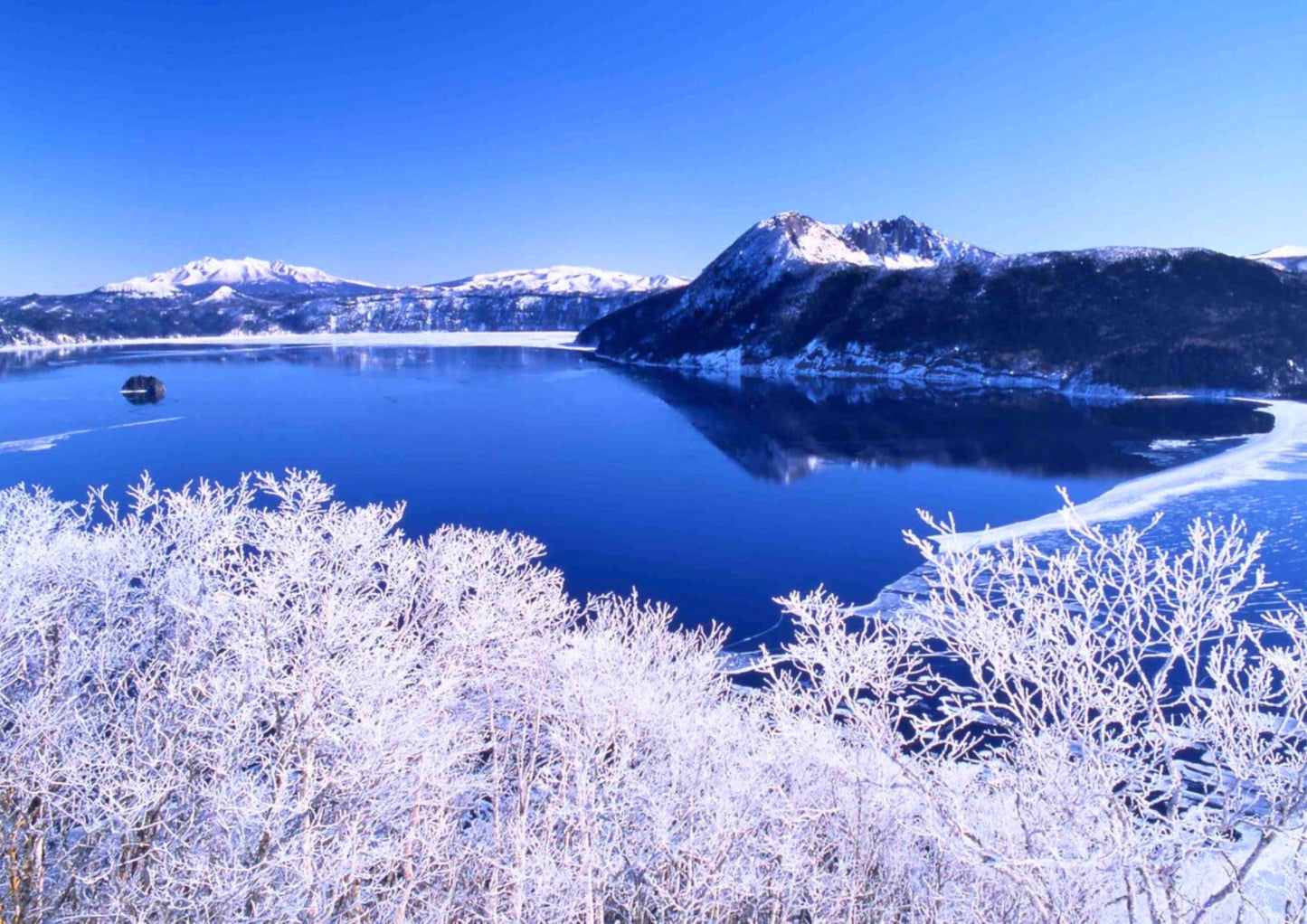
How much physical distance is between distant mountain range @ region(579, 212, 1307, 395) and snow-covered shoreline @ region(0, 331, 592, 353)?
121 feet

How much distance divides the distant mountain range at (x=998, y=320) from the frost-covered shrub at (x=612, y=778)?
66.4 m

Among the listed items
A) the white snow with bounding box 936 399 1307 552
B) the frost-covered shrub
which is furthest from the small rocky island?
the white snow with bounding box 936 399 1307 552

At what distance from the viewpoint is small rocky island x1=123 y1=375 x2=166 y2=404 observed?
60156 mm


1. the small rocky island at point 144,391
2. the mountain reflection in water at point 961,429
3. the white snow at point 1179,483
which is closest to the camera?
the white snow at point 1179,483

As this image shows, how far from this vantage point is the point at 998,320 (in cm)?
8231

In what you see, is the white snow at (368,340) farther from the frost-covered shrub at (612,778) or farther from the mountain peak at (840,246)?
the frost-covered shrub at (612,778)

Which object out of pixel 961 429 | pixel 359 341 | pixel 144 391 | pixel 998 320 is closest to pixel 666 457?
pixel 961 429

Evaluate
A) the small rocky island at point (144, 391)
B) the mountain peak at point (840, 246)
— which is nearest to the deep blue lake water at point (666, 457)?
the small rocky island at point (144, 391)

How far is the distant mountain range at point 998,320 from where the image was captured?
66.9 m

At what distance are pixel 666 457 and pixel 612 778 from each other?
32.5 metres

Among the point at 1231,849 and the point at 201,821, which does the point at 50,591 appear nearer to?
the point at 201,821

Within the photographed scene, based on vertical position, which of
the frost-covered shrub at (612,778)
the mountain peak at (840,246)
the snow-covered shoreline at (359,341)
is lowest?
the frost-covered shrub at (612,778)

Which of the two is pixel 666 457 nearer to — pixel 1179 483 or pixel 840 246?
pixel 1179 483

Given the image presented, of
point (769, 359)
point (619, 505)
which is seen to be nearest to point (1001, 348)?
point (769, 359)
